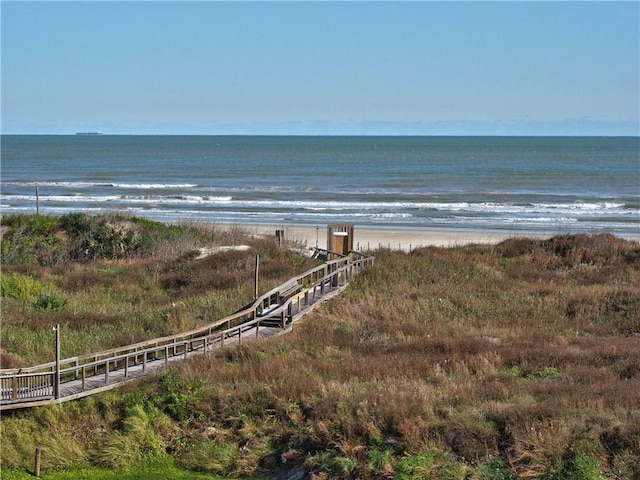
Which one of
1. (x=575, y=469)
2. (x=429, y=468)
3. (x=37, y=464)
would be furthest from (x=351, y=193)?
(x=575, y=469)

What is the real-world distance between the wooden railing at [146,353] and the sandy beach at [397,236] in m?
16.8

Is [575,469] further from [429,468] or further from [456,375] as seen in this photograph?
[456,375]

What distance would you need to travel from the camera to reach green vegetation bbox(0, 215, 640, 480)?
15055mm

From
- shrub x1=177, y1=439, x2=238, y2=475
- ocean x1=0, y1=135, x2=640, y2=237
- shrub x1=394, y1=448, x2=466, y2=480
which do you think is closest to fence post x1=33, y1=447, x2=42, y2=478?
shrub x1=177, y1=439, x2=238, y2=475

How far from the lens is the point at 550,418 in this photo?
15508 mm

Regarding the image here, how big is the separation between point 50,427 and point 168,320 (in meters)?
7.47

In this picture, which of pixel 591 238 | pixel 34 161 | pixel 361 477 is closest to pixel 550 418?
pixel 361 477

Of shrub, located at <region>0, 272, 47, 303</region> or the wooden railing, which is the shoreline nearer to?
the wooden railing

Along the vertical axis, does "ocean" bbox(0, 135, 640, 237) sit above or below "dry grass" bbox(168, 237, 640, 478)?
above

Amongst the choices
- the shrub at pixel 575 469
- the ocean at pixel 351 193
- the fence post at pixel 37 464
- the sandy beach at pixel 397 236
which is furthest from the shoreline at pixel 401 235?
the shrub at pixel 575 469

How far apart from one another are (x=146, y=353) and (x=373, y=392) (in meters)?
5.22

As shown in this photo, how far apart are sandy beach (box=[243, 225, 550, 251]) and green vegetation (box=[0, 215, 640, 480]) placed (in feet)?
58.0

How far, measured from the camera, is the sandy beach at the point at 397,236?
46312 mm

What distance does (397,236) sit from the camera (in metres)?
50.2
